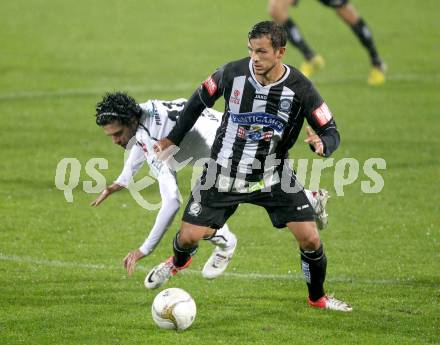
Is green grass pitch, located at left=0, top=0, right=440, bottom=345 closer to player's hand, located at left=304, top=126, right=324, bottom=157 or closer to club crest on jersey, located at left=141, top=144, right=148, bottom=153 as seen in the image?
club crest on jersey, located at left=141, top=144, right=148, bottom=153

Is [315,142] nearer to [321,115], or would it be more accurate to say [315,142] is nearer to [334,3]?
[321,115]

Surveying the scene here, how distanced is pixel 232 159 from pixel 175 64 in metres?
13.3

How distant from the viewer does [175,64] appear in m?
22.3

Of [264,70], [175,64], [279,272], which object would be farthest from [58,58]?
[264,70]

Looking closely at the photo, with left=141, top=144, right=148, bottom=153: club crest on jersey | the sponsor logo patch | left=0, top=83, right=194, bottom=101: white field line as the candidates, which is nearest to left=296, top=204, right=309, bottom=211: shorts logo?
the sponsor logo patch

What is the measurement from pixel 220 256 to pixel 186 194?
12.6ft

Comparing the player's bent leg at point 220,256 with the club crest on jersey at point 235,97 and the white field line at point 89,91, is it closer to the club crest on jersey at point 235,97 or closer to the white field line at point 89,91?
the club crest on jersey at point 235,97

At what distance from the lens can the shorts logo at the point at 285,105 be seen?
8.87 meters

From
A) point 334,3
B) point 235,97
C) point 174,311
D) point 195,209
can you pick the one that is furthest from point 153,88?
point 174,311

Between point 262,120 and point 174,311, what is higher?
point 262,120

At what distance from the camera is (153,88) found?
20125 mm

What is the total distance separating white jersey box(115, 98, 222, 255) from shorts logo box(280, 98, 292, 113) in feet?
3.87

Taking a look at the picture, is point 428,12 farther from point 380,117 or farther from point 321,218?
point 321,218

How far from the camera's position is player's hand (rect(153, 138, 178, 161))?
9.30 m
